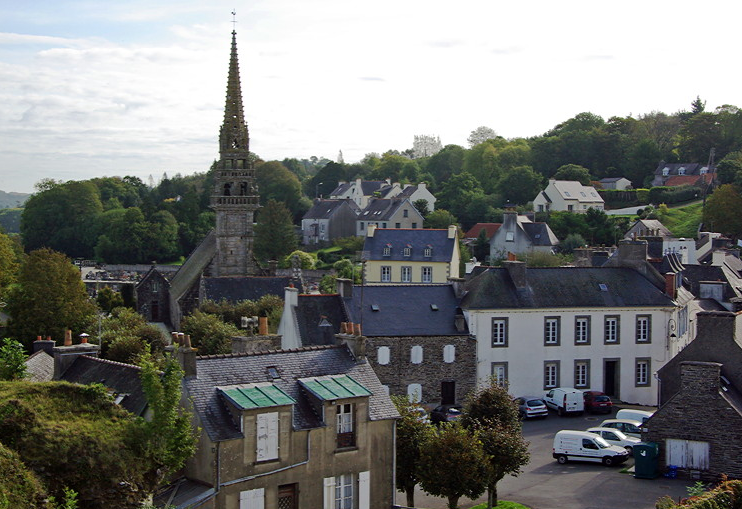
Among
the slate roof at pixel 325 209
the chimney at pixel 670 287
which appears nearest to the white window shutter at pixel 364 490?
the chimney at pixel 670 287

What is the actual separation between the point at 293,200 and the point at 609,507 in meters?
105

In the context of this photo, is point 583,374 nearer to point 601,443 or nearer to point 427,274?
point 601,443

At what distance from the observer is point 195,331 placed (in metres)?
46.3

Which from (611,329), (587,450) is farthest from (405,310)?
(587,450)

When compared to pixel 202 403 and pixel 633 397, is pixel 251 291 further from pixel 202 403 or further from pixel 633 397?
pixel 202 403

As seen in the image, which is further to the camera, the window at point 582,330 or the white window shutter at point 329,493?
the window at point 582,330

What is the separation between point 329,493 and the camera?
22.5m

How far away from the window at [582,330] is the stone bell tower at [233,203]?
29.4 m

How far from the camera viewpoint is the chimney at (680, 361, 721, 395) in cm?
3045

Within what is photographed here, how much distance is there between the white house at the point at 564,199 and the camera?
108375 mm

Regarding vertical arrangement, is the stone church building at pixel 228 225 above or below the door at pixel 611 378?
above

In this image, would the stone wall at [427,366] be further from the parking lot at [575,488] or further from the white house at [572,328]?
the parking lot at [575,488]

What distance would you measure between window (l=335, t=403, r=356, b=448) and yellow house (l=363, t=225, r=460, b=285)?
42713mm

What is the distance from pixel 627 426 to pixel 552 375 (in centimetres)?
841
